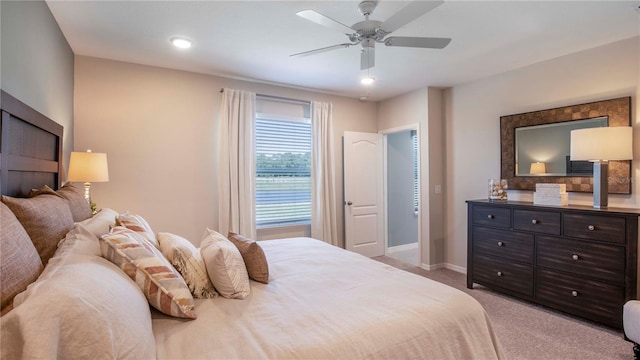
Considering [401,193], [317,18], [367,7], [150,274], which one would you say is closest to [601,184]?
[367,7]

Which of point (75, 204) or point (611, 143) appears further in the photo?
point (611, 143)

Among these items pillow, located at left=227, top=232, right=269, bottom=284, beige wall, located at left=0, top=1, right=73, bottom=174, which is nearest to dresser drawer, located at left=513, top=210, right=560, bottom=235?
pillow, located at left=227, top=232, right=269, bottom=284

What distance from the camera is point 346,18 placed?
2.51 meters

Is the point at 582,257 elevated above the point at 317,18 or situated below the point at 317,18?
below

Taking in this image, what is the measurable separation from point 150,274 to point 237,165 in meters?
2.66

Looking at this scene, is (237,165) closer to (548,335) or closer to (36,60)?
(36,60)

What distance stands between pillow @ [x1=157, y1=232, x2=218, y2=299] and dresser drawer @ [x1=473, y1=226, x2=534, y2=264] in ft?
9.97

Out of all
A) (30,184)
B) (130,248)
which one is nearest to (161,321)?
(130,248)

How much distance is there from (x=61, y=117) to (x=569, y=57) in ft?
16.3

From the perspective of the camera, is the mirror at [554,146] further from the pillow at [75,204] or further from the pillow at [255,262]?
the pillow at [75,204]

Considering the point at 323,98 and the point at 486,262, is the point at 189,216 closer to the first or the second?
the point at 323,98

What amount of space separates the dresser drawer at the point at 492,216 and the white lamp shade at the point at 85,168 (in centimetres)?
388

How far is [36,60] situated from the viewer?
2.07m

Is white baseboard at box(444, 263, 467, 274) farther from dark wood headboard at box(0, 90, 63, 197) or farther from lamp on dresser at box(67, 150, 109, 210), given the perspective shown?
dark wood headboard at box(0, 90, 63, 197)
